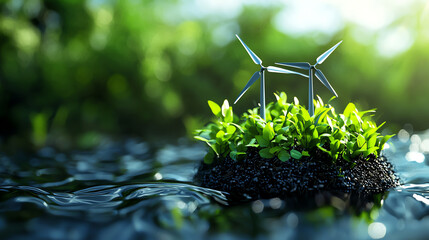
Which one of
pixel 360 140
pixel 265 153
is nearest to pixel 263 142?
pixel 265 153

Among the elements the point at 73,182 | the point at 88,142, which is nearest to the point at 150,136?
the point at 88,142

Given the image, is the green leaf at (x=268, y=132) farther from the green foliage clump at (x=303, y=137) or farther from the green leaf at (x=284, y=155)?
the green leaf at (x=284, y=155)

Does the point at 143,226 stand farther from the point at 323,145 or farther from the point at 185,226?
the point at 323,145

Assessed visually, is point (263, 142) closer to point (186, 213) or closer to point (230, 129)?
point (230, 129)

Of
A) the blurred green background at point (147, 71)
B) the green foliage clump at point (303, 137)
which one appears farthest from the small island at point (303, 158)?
the blurred green background at point (147, 71)

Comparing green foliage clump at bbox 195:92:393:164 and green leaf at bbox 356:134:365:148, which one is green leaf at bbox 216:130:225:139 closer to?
green foliage clump at bbox 195:92:393:164
